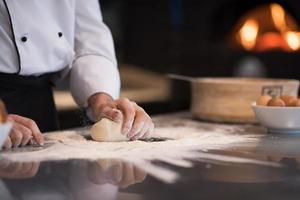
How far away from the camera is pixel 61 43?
1.20m

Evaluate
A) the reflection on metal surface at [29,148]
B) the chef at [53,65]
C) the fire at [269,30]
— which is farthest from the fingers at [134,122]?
the fire at [269,30]

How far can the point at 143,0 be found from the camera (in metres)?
2.47

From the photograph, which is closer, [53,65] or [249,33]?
[53,65]

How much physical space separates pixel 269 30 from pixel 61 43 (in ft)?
4.75

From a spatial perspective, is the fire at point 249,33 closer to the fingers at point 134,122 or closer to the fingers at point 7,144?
the fingers at point 134,122

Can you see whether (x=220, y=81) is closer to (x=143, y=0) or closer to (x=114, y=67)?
(x=114, y=67)

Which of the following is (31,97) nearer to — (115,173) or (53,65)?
(53,65)

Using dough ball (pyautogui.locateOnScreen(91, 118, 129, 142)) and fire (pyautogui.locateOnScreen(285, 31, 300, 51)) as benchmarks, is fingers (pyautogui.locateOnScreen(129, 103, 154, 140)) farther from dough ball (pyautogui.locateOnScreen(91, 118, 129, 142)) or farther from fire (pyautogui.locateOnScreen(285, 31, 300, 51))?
fire (pyautogui.locateOnScreen(285, 31, 300, 51))

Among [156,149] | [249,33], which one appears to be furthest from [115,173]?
[249,33]

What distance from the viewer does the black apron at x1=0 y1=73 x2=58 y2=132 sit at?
1171 mm

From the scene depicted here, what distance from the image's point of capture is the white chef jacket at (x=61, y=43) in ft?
3.72

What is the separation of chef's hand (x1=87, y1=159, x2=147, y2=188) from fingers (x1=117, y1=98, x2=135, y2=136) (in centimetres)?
16

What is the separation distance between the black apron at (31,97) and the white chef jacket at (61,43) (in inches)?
1.0

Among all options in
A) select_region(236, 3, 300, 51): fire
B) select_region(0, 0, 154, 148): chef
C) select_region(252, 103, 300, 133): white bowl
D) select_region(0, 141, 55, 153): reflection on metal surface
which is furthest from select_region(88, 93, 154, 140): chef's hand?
select_region(236, 3, 300, 51): fire
